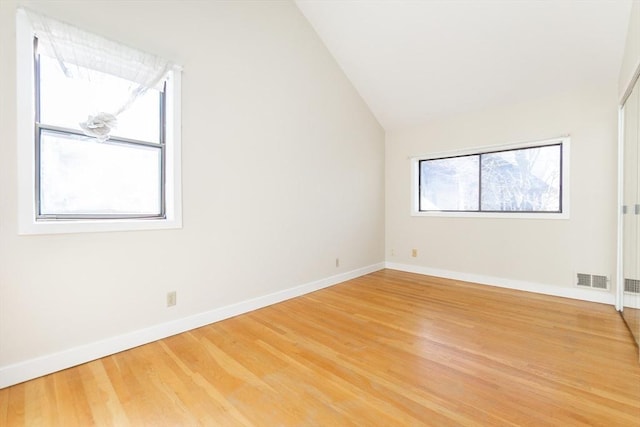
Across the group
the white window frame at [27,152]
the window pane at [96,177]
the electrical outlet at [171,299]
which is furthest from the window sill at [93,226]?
the electrical outlet at [171,299]

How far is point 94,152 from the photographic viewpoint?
2.14 m

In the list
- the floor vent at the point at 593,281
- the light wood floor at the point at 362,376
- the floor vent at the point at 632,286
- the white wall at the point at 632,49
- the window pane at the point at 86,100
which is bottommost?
the light wood floor at the point at 362,376

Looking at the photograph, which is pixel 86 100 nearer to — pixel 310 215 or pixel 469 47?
pixel 310 215

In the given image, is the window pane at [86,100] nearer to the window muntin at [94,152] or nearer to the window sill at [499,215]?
the window muntin at [94,152]

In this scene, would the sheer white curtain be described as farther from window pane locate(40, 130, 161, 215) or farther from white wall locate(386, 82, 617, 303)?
white wall locate(386, 82, 617, 303)

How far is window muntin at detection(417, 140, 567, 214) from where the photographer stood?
3533 millimetres

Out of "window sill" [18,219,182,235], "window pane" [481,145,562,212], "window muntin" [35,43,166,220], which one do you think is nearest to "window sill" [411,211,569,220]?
"window pane" [481,145,562,212]

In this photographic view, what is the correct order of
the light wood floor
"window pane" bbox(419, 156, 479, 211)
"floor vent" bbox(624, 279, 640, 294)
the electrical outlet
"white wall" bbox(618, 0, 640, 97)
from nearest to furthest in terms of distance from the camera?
the light wood floor
"white wall" bbox(618, 0, 640, 97)
"floor vent" bbox(624, 279, 640, 294)
the electrical outlet
"window pane" bbox(419, 156, 479, 211)

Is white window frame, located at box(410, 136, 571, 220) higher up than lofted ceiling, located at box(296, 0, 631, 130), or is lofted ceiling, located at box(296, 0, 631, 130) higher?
lofted ceiling, located at box(296, 0, 631, 130)

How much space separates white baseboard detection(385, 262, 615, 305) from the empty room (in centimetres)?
3

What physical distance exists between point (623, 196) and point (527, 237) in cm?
99

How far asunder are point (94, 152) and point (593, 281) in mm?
4952

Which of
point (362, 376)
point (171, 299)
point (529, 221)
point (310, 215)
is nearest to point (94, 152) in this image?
point (171, 299)

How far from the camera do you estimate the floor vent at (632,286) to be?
2.29 meters
